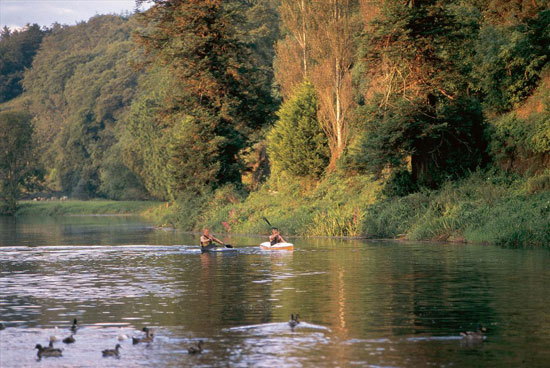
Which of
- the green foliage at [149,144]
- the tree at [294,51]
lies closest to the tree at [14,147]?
the green foliage at [149,144]

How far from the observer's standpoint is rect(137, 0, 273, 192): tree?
5344 centimetres

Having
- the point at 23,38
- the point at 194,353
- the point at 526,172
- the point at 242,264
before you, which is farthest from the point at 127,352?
the point at 23,38

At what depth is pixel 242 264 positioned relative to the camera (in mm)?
31328

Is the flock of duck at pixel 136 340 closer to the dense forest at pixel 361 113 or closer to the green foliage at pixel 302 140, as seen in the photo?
the dense forest at pixel 361 113

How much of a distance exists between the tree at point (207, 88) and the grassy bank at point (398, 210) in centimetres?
263

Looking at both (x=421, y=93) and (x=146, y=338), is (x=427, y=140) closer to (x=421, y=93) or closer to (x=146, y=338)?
(x=421, y=93)

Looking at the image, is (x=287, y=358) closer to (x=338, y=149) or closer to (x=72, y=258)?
(x=72, y=258)

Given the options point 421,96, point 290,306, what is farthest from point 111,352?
point 421,96

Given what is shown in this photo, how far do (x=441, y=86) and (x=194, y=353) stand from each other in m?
28.4

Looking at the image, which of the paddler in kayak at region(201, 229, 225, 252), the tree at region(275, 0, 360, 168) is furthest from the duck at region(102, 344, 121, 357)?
the tree at region(275, 0, 360, 168)

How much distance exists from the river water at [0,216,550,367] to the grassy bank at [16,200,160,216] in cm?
7011

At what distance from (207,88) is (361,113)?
1603 cm

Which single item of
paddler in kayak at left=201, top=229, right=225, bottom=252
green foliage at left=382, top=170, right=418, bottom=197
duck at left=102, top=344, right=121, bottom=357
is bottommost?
duck at left=102, top=344, right=121, bottom=357

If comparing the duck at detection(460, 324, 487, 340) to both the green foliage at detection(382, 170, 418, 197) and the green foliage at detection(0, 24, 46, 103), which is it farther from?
the green foliage at detection(0, 24, 46, 103)
